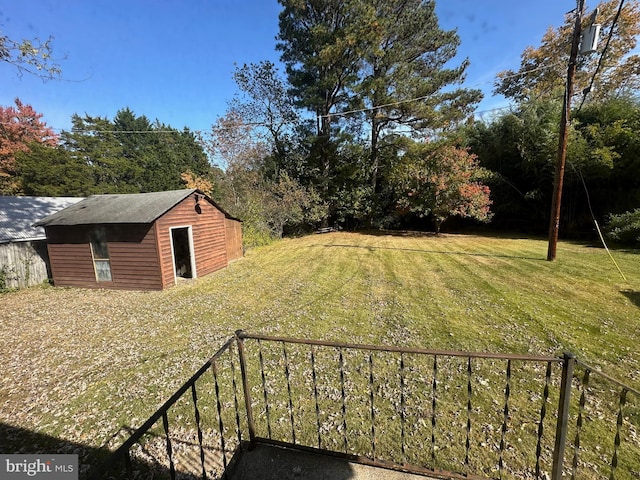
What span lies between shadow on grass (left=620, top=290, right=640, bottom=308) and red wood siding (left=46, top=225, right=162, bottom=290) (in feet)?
37.7

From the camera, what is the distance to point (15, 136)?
23938 millimetres

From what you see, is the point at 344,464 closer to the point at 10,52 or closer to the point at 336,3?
the point at 10,52

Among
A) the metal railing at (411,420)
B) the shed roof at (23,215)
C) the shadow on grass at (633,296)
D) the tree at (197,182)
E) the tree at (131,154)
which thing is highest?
the tree at (131,154)

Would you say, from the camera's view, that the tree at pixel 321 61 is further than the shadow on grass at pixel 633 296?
Yes

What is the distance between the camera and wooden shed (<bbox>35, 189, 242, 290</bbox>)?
8094 mm

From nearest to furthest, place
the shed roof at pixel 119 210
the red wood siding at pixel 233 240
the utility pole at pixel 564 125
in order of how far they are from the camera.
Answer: the utility pole at pixel 564 125 < the shed roof at pixel 119 210 < the red wood siding at pixel 233 240

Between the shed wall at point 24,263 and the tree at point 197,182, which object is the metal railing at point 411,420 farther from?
the tree at point 197,182

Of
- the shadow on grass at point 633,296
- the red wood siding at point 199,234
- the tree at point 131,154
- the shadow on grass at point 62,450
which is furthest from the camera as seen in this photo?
the tree at point 131,154

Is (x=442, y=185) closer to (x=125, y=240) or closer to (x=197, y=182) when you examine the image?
(x=125, y=240)

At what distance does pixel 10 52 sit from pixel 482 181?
18694mm

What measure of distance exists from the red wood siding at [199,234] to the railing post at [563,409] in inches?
349

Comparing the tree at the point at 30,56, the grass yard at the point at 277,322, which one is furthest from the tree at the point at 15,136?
the tree at the point at 30,56

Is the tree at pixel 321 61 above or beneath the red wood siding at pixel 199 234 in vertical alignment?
above

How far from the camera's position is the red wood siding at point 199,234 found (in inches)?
328
